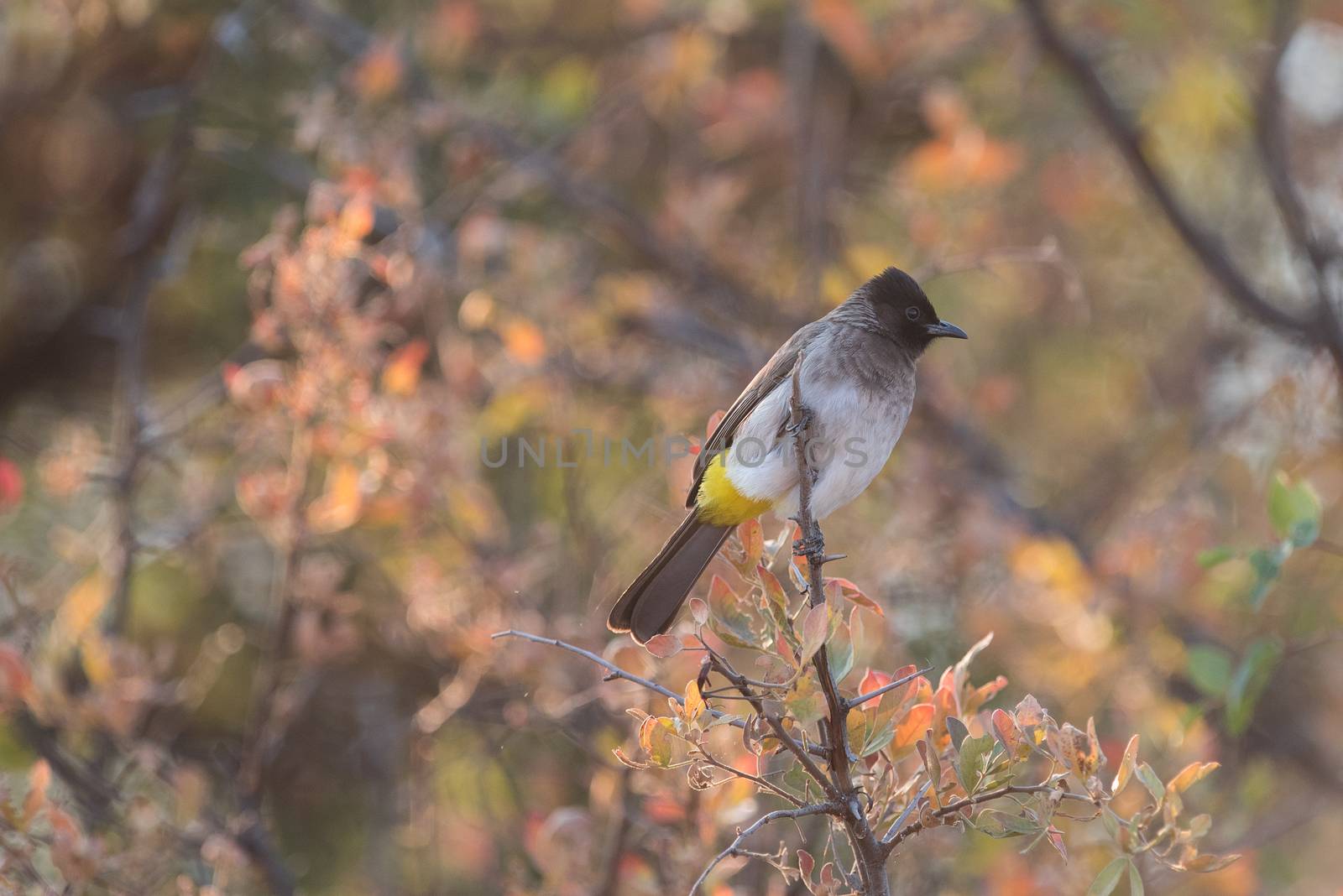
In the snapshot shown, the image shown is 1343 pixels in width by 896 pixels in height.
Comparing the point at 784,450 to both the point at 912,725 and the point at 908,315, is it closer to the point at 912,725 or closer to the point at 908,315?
the point at 908,315

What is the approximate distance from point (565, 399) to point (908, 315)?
1.16 meters

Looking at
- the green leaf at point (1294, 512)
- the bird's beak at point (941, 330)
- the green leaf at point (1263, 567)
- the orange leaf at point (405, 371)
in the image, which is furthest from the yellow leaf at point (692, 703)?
the bird's beak at point (941, 330)

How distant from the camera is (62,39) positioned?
5004 millimetres

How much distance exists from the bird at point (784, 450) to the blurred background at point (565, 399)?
25 cm

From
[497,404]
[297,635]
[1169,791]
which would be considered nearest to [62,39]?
[497,404]

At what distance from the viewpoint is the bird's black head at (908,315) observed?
3.44 meters

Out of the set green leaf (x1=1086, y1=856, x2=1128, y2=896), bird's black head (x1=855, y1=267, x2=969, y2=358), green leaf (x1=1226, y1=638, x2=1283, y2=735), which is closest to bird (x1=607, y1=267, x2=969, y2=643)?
bird's black head (x1=855, y1=267, x2=969, y2=358)

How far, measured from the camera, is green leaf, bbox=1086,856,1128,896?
1851 millimetres

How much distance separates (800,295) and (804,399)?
215cm

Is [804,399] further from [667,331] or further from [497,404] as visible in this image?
[667,331]

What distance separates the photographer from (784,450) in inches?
117

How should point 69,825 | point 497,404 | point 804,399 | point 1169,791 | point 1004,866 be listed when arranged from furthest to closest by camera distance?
point 497,404 < point 1004,866 < point 804,399 < point 69,825 < point 1169,791

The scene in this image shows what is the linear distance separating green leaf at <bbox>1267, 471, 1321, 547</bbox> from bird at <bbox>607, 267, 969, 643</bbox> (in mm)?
876

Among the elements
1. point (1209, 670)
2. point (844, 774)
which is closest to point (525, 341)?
point (1209, 670)
